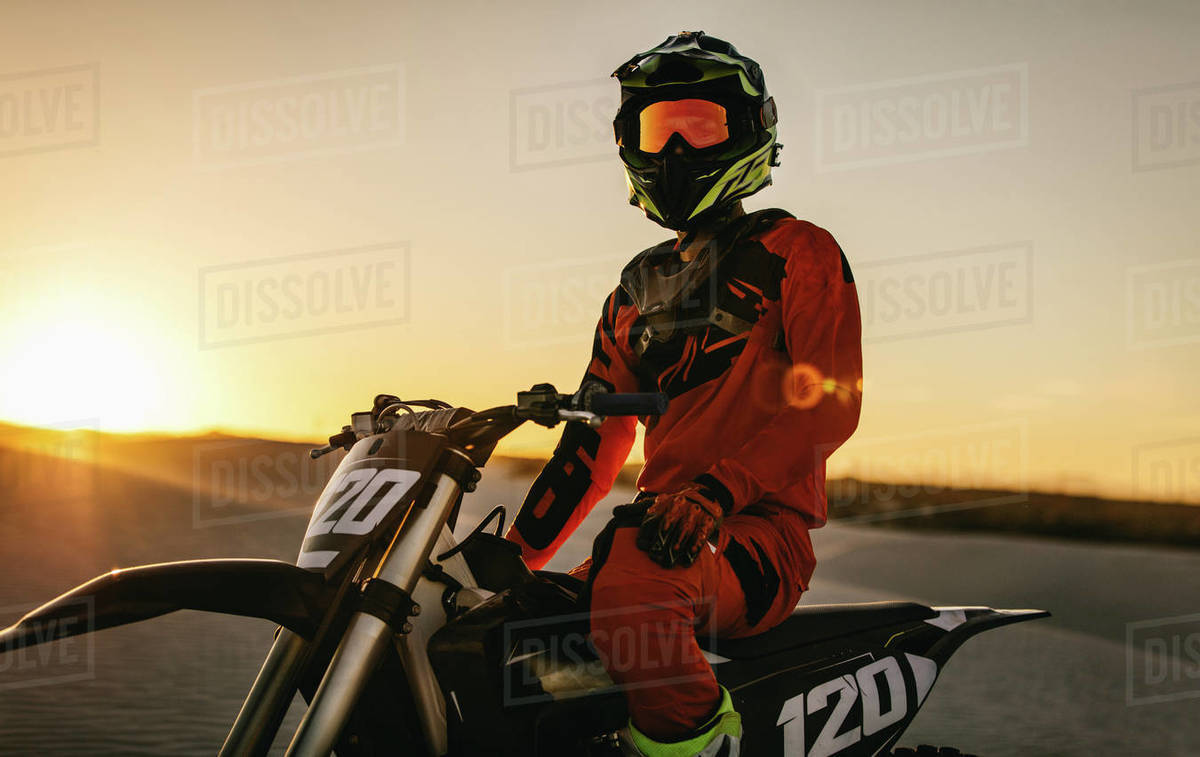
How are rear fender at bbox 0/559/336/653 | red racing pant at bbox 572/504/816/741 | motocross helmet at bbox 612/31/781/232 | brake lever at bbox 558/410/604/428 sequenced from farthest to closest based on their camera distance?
motocross helmet at bbox 612/31/781/232, red racing pant at bbox 572/504/816/741, brake lever at bbox 558/410/604/428, rear fender at bbox 0/559/336/653

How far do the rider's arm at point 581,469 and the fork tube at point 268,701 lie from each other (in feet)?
3.69

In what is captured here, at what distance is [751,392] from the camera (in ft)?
8.79

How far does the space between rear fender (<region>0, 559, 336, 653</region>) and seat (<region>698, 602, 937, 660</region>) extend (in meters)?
1.02

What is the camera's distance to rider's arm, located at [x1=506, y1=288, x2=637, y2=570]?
2.97 m

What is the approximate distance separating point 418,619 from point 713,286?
130 cm

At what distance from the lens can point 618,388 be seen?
10.3ft

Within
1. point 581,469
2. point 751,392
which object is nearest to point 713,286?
point 751,392

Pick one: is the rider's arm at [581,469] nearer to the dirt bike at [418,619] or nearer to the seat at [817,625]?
the dirt bike at [418,619]

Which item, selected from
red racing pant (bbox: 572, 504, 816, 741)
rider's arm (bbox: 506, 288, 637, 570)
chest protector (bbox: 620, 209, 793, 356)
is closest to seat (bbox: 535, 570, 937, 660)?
red racing pant (bbox: 572, 504, 816, 741)

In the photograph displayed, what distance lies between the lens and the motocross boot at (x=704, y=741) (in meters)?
2.11

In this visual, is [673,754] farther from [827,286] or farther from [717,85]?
[717,85]

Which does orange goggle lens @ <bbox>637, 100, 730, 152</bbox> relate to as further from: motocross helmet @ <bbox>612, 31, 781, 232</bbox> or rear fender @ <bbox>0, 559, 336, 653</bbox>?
rear fender @ <bbox>0, 559, 336, 653</bbox>

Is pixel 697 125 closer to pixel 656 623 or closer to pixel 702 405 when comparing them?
pixel 702 405

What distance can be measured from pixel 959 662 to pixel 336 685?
5167mm
